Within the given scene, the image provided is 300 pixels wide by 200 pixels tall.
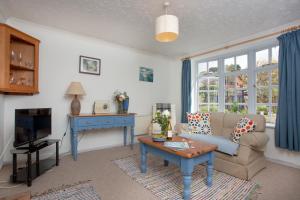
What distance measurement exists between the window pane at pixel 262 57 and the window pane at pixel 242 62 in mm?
211

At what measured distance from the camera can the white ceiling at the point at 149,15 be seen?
2.15 meters

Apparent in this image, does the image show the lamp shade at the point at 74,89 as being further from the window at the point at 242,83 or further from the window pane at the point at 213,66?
the window pane at the point at 213,66

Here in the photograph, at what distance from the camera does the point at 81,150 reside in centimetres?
324

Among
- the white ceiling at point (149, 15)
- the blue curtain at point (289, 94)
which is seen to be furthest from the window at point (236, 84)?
the blue curtain at point (289, 94)

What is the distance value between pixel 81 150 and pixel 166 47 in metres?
2.94

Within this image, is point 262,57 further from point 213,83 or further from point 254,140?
point 254,140

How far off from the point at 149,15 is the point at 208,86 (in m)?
2.46

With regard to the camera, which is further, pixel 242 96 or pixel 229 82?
pixel 229 82

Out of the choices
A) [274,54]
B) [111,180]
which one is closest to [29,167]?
[111,180]

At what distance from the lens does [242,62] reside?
3.50m

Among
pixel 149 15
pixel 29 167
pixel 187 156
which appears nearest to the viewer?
pixel 187 156

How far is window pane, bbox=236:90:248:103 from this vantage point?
3.41m

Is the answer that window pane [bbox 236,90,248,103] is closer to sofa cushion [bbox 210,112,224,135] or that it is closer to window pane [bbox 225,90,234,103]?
window pane [bbox 225,90,234,103]

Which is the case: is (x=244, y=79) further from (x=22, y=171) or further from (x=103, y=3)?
(x=22, y=171)
